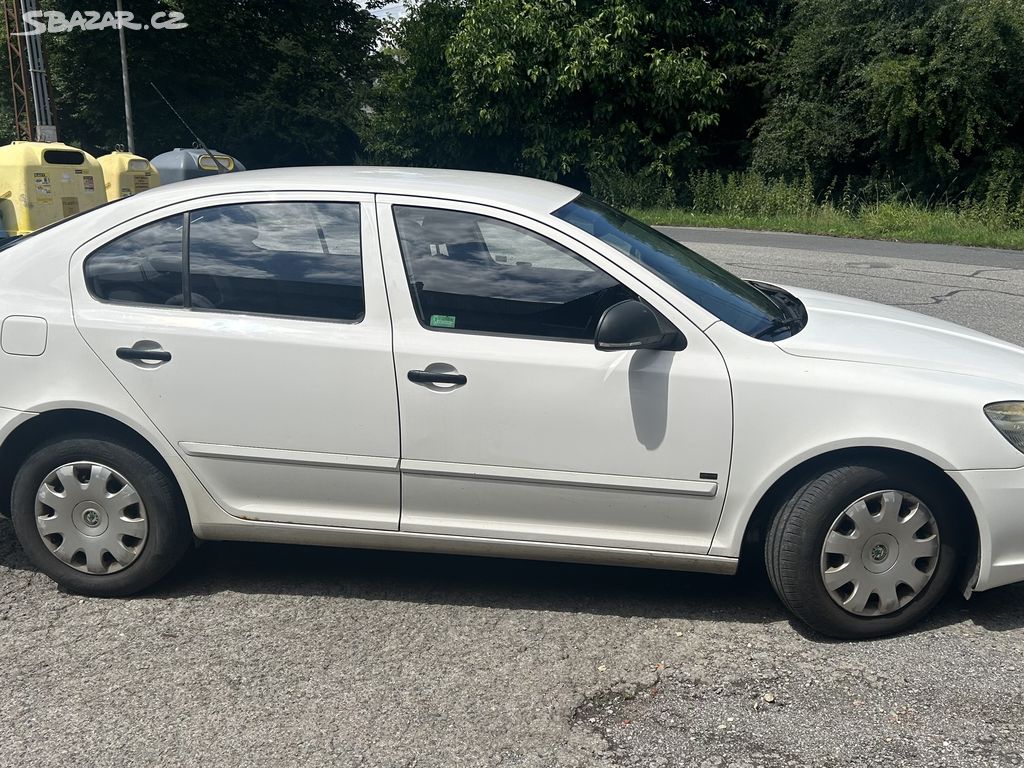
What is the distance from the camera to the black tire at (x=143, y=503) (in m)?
3.72

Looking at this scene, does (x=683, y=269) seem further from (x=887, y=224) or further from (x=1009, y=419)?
(x=887, y=224)

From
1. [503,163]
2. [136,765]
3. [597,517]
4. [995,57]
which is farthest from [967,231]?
[136,765]

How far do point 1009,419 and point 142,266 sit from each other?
322 centimetres

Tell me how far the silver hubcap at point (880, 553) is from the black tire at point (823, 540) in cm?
2

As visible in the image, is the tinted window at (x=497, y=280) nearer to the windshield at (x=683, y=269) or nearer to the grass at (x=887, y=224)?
the windshield at (x=683, y=269)

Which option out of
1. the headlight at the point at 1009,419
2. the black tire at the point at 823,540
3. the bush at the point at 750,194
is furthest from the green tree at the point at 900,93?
the black tire at the point at 823,540

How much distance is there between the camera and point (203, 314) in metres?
3.67

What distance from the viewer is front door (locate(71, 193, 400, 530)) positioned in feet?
11.7

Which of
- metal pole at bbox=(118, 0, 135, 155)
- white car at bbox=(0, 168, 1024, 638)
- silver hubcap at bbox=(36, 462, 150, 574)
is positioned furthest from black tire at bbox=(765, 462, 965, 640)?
metal pole at bbox=(118, 0, 135, 155)

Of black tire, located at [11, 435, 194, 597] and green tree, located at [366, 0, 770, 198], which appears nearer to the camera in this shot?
black tire, located at [11, 435, 194, 597]

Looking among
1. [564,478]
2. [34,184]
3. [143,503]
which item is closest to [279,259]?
[143,503]

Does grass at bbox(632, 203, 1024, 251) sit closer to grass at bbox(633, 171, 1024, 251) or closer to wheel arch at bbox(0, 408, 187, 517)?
grass at bbox(633, 171, 1024, 251)

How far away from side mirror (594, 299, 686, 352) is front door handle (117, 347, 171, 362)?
161cm

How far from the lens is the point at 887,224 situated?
19.0 m
